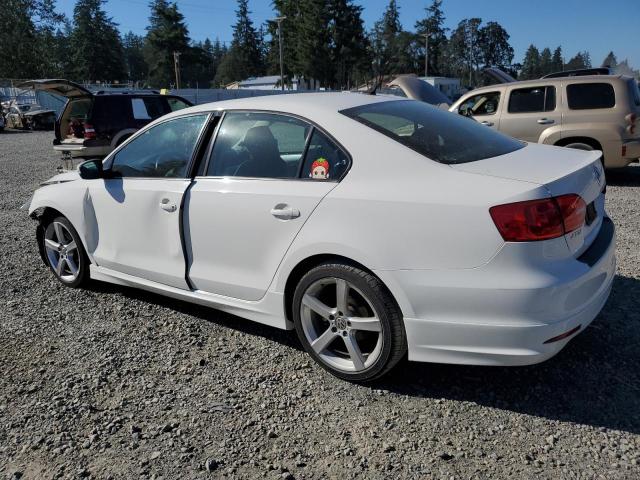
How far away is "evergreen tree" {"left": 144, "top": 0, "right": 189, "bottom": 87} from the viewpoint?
293 feet

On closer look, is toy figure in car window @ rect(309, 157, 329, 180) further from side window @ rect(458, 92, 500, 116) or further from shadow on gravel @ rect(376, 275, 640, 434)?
side window @ rect(458, 92, 500, 116)

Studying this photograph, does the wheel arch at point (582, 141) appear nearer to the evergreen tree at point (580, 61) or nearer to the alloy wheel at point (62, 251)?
the alloy wheel at point (62, 251)

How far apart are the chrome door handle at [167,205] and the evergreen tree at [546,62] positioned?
13844 cm

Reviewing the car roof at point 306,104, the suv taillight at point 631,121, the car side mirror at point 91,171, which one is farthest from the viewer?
the suv taillight at point 631,121

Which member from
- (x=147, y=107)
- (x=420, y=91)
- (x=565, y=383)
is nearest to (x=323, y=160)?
(x=565, y=383)

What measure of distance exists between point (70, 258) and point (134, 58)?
141092 millimetres

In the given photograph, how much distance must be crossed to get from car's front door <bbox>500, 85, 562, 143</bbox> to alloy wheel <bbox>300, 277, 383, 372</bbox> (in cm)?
705

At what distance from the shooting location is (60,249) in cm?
477

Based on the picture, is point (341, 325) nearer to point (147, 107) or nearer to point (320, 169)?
point (320, 169)

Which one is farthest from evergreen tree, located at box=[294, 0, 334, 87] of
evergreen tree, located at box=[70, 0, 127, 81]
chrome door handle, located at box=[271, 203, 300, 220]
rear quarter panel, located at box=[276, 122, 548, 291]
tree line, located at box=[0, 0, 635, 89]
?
rear quarter panel, located at box=[276, 122, 548, 291]

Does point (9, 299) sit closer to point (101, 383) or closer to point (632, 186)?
point (101, 383)

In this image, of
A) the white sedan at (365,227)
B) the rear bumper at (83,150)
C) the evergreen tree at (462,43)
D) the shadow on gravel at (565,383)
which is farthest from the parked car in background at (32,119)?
the evergreen tree at (462,43)

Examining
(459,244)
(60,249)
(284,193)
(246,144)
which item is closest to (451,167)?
(459,244)

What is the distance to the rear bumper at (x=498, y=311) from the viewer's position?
249 cm
